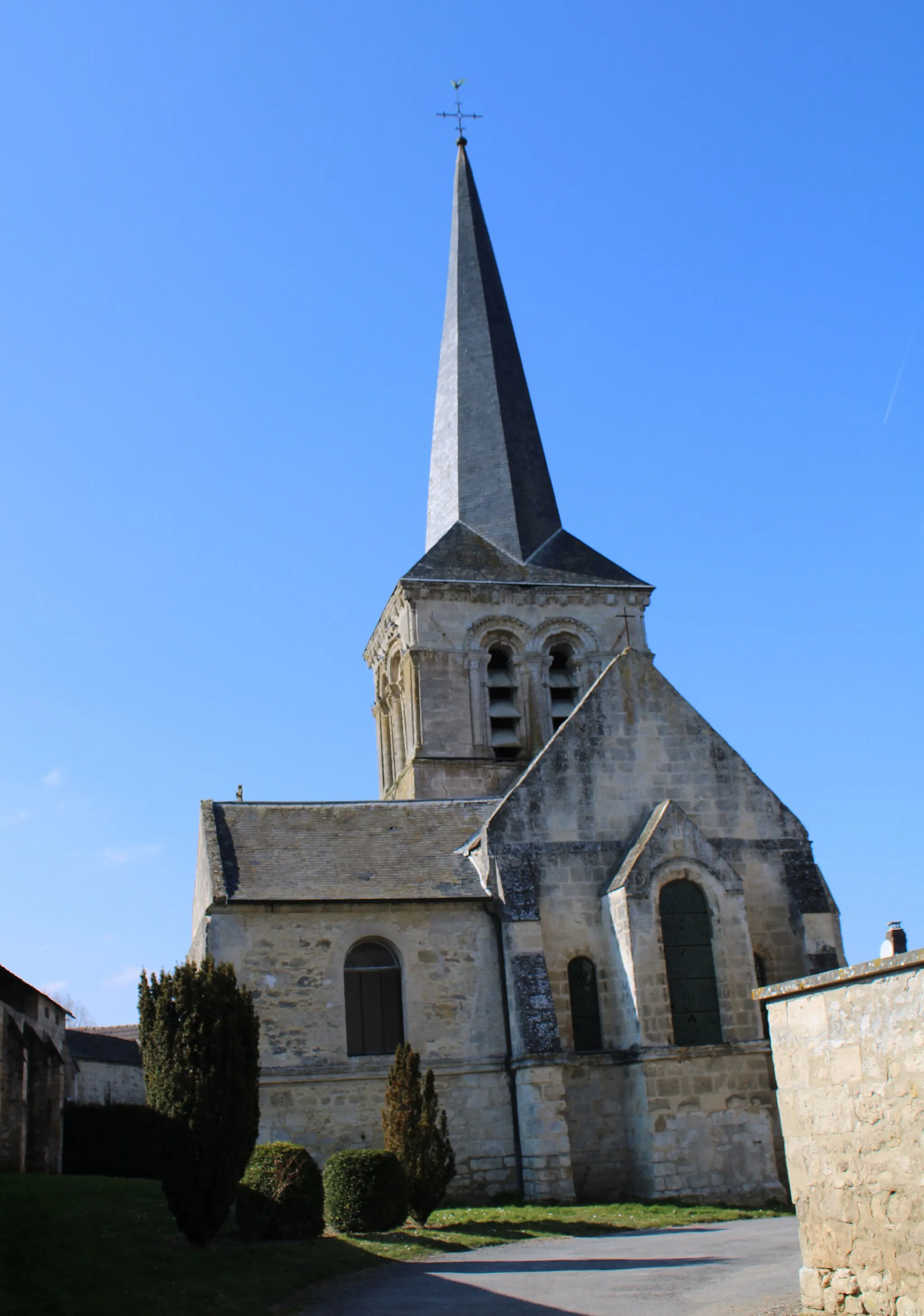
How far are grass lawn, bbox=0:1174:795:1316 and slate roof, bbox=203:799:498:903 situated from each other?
15.2ft

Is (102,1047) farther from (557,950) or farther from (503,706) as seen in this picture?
(557,950)

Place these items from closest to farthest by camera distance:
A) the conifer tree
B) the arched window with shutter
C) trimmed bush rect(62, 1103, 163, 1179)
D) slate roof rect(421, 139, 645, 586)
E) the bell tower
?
1. the conifer tree
2. the arched window with shutter
3. trimmed bush rect(62, 1103, 163, 1179)
4. the bell tower
5. slate roof rect(421, 139, 645, 586)

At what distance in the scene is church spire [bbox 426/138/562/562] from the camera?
30.4 metres

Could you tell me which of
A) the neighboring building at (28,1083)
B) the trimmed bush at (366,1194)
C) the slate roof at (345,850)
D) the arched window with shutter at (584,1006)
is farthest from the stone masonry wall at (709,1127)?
the neighboring building at (28,1083)

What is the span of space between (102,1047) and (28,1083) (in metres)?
20.1

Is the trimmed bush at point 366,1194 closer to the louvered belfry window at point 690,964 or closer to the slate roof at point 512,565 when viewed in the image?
the louvered belfry window at point 690,964

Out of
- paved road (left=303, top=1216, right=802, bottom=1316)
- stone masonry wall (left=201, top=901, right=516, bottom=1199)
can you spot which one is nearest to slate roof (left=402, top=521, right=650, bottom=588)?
stone masonry wall (left=201, top=901, right=516, bottom=1199)

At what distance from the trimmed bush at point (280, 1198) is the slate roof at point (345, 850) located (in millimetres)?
4984

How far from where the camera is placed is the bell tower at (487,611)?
90.0 ft

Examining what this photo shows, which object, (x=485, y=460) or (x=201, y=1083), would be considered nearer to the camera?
(x=201, y=1083)

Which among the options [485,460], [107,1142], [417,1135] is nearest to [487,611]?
[485,460]

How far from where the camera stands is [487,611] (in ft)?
93.1

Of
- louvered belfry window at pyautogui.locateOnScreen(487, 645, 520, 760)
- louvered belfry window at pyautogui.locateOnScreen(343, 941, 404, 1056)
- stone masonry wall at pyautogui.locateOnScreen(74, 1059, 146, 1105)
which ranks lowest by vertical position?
stone masonry wall at pyautogui.locateOnScreen(74, 1059, 146, 1105)

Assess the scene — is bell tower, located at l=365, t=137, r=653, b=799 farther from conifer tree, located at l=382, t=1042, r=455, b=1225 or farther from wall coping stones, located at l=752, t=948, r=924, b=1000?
wall coping stones, located at l=752, t=948, r=924, b=1000
